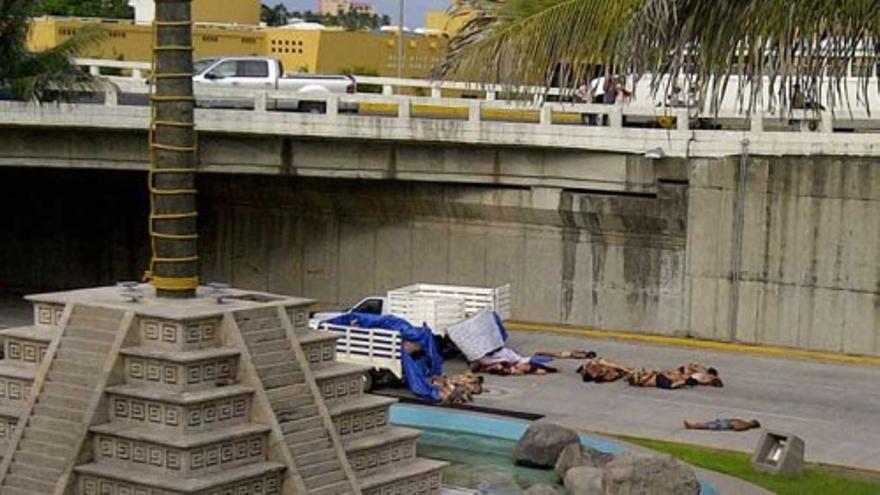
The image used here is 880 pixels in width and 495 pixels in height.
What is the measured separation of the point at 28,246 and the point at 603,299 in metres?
17.0

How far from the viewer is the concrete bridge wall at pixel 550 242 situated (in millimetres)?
32656

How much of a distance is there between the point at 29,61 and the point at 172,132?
1749cm

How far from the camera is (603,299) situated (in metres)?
35.8

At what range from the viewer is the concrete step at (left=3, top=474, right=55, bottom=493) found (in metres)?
15.4

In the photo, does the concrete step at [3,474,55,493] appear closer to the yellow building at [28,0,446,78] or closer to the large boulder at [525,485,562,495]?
the large boulder at [525,485,562,495]

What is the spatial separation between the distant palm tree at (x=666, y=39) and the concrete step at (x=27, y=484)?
6280mm

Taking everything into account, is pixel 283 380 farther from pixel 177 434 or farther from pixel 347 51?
pixel 347 51

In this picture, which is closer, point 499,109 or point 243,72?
point 499,109

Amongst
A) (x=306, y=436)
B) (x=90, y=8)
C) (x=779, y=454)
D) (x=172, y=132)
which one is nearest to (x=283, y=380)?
(x=306, y=436)

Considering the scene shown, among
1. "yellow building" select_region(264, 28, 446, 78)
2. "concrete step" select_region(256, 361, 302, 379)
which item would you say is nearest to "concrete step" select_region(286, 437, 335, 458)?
"concrete step" select_region(256, 361, 302, 379)

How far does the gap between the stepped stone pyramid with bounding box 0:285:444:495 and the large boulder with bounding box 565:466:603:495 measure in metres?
3.61

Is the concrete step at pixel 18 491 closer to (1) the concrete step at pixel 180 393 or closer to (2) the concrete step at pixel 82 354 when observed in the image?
(1) the concrete step at pixel 180 393

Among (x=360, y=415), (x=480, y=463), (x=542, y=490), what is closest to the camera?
(x=360, y=415)

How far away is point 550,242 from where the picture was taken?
1437 inches
